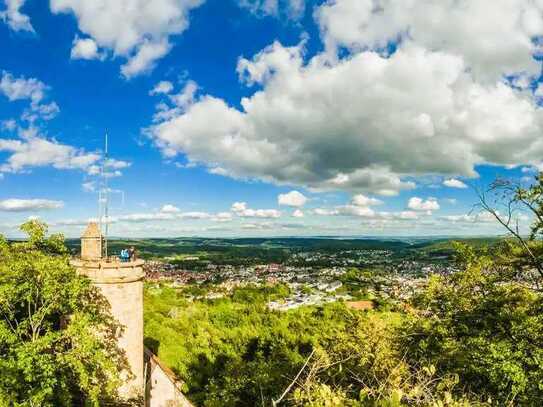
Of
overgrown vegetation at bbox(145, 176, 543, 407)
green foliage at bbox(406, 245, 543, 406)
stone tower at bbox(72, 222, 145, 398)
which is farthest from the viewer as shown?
stone tower at bbox(72, 222, 145, 398)

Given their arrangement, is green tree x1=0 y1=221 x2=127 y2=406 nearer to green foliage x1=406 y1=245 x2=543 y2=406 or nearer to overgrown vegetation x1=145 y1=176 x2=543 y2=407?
overgrown vegetation x1=145 y1=176 x2=543 y2=407

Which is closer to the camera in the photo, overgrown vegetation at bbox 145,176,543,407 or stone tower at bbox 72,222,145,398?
overgrown vegetation at bbox 145,176,543,407

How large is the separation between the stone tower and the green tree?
63 cm

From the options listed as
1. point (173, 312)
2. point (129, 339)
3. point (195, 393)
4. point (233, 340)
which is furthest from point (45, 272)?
point (173, 312)

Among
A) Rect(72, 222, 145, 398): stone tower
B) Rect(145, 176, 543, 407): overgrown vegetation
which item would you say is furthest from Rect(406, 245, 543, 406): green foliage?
Rect(72, 222, 145, 398): stone tower

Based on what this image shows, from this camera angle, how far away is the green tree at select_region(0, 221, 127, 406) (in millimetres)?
9820

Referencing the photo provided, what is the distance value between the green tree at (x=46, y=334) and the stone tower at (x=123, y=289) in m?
0.63

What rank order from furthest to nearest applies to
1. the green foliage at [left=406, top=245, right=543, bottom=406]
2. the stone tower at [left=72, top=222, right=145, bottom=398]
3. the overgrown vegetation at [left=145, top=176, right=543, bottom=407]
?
the stone tower at [left=72, top=222, right=145, bottom=398] → the green foliage at [left=406, top=245, right=543, bottom=406] → the overgrown vegetation at [left=145, top=176, right=543, bottom=407]

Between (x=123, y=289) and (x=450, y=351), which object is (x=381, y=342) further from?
(x=123, y=289)

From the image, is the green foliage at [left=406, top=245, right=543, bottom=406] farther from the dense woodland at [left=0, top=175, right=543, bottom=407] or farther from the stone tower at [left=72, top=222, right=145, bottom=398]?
the stone tower at [left=72, top=222, right=145, bottom=398]

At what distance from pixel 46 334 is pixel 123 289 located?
2.85m

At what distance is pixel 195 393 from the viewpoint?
24.1 meters

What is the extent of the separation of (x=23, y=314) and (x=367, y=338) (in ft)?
36.6

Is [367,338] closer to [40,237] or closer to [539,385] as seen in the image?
[539,385]
